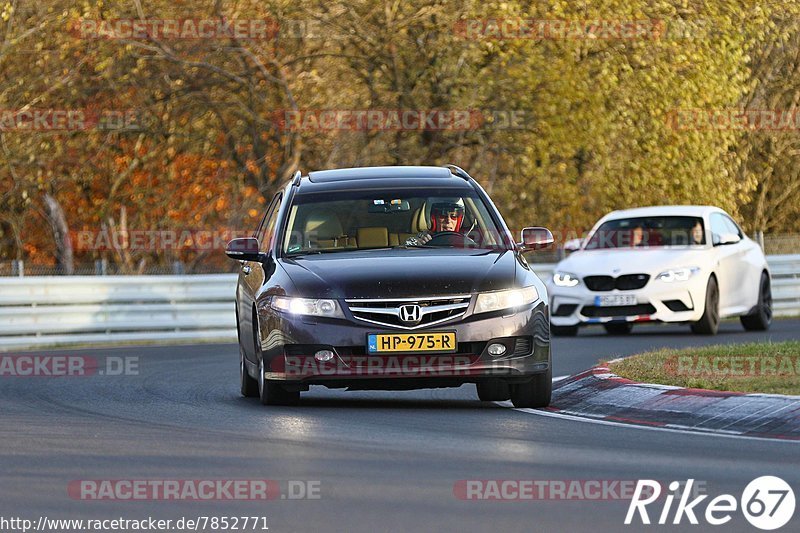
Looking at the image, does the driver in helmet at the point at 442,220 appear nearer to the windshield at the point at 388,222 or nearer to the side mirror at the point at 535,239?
the windshield at the point at 388,222

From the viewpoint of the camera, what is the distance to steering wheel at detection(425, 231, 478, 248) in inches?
522

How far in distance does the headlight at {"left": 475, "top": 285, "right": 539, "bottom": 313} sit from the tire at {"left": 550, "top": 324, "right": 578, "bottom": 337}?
10.8 meters

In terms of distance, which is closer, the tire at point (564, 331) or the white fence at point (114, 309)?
the tire at point (564, 331)

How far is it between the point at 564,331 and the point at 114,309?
21.9 ft

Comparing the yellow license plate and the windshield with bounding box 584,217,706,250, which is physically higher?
the yellow license plate

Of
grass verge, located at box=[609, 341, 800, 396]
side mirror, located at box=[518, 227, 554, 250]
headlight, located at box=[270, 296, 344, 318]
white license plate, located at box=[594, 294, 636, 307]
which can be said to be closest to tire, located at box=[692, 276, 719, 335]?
white license plate, located at box=[594, 294, 636, 307]

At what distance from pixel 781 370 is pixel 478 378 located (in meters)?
2.97

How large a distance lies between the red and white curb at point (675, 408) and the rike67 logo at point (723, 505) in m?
2.33

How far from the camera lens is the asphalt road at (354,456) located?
771 cm

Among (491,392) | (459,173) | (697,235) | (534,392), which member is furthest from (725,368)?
(697,235)

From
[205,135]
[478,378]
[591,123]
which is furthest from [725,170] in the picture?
[478,378]

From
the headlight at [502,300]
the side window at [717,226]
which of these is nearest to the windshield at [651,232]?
the side window at [717,226]

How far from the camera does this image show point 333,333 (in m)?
12.1

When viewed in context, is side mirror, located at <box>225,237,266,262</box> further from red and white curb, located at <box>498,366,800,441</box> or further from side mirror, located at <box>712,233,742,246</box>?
side mirror, located at <box>712,233,742,246</box>
